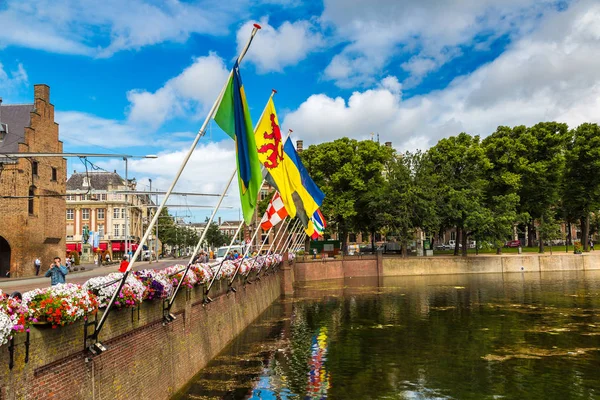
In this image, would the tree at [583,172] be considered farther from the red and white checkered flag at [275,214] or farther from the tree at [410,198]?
the red and white checkered flag at [275,214]

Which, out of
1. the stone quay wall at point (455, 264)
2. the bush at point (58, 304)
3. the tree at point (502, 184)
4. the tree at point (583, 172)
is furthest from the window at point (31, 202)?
the tree at point (583, 172)

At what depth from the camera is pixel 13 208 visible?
4294 cm

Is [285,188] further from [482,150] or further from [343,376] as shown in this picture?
[482,150]

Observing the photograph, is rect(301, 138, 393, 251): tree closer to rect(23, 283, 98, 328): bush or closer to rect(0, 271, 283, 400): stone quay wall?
rect(0, 271, 283, 400): stone quay wall

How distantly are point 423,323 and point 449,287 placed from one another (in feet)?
75.7

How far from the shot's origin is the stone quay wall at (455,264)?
67.4 metres

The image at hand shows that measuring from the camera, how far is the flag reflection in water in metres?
17.9

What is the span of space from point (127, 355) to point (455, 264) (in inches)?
2401

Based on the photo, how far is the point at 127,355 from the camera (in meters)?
13.2

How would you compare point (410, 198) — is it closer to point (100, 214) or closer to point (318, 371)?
point (318, 371)

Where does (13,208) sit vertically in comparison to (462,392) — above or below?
above

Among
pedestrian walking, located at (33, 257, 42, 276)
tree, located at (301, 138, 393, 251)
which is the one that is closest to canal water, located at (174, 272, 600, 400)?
pedestrian walking, located at (33, 257, 42, 276)

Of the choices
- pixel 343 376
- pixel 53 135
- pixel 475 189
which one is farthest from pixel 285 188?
pixel 475 189

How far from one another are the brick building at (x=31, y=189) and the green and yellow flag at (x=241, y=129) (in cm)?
3097
